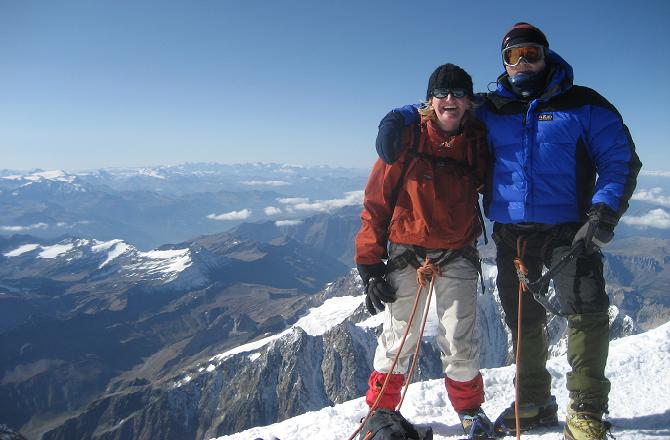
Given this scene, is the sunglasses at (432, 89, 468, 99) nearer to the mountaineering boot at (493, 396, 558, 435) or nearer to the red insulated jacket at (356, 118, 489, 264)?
the red insulated jacket at (356, 118, 489, 264)

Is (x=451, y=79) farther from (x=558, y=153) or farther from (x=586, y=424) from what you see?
(x=586, y=424)

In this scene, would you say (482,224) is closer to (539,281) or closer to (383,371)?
(539,281)

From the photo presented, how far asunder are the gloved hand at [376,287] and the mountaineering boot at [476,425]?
2224 millimetres

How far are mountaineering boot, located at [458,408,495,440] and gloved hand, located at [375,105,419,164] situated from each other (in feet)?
14.2

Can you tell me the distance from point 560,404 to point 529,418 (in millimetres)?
1810

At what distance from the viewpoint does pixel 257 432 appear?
961 cm

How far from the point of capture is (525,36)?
241 inches

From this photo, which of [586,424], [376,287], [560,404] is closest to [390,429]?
[376,287]

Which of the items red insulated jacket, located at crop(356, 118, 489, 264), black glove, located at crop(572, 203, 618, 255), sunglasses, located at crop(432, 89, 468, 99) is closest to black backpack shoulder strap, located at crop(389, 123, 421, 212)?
red insulated jacket, located at crop(356, 118, 489, 264)

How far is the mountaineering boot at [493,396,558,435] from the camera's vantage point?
691 centimetres

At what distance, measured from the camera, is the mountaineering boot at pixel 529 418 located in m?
6.91

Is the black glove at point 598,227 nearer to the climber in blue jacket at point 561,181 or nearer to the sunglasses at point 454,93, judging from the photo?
the climber in blue jacket at point 561,181

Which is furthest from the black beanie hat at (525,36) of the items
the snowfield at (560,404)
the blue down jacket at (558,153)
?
the snowfield at (560,404)

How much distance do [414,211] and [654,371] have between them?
22.0 feet
